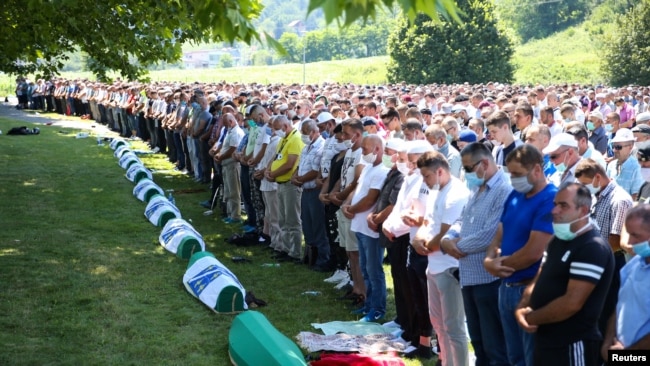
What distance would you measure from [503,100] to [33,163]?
615 inches

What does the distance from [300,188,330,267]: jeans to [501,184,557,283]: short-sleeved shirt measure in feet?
21.3

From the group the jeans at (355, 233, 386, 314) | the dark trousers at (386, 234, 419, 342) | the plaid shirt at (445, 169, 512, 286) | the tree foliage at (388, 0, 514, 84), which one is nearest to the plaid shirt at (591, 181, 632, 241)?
the plaid shirt at (445, 169, 512, 286)

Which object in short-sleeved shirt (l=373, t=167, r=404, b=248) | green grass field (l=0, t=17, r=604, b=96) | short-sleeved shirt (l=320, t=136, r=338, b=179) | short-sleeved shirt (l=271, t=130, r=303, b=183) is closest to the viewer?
short-sleeved shirt (l=373, t=167, r=404, b=248)

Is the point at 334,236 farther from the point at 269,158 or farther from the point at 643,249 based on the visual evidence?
the point at 643,249

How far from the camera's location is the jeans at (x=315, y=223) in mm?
12953

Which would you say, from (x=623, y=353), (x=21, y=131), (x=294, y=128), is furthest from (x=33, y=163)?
(x=623, y=353)

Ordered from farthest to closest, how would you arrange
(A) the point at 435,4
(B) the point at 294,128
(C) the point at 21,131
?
(C) the point at 21,131, (B) the point at 294,128, (A) the point at 435,4

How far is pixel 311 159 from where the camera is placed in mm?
12812

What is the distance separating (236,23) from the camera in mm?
6812

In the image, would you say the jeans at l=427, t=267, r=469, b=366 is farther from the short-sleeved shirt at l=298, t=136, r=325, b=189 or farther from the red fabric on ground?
the short-sleeved shirt at l=298, t=136, r=325, b=189

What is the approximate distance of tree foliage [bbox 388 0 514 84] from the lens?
222ft

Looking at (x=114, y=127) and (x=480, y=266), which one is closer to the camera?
(x=480, y=266)

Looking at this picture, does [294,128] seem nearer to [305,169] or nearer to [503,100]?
[305,169]

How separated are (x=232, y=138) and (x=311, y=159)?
171 inches
